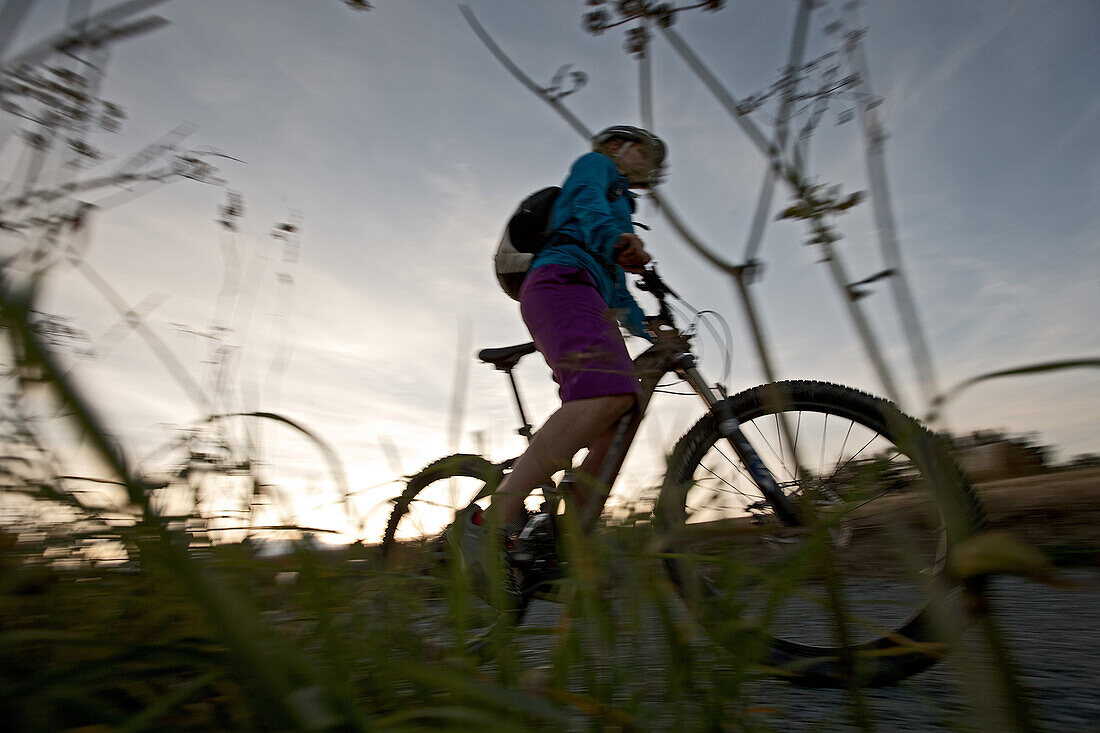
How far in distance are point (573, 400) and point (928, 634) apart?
1.33 meters

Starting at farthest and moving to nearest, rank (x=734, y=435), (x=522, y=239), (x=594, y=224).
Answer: (x=522, y=239) < (x=594, y=224) < (x=734, y=435)

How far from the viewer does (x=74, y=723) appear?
668 mm

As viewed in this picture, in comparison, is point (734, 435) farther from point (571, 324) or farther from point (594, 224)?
point (594, 224)

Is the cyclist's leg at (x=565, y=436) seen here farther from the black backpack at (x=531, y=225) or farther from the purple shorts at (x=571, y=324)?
the black backpack at (x=531, y=225)

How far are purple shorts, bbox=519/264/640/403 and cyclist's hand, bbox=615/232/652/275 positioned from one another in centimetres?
18

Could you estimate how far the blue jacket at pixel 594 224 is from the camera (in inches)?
99.8

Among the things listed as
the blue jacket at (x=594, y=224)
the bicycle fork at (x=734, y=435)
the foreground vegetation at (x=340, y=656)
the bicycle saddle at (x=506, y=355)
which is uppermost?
the blue jacket at (x=594, y=224)

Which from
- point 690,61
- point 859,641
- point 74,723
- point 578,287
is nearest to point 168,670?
point 74,723

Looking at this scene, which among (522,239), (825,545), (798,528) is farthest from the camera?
(522,239)

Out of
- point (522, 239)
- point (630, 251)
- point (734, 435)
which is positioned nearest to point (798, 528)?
point (734, 435)

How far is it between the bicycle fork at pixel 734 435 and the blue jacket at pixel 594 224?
23 centimetres

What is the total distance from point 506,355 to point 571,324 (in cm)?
89

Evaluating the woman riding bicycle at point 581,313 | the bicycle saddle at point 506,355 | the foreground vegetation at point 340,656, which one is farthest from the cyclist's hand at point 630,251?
the foreground vegetation at point 340,656

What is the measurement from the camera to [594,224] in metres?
2.52
